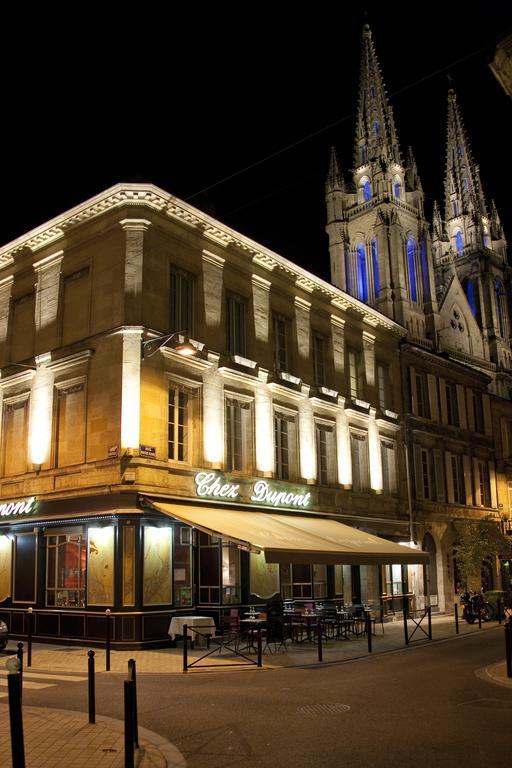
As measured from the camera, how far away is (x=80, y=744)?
25.7ft

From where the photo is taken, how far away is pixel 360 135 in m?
66.2

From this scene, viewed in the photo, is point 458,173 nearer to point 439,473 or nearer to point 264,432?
point 439,473

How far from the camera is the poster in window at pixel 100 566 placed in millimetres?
18500

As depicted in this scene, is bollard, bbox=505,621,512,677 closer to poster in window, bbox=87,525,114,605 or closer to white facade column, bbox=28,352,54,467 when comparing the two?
poster in window, bbox=87,525,114,605

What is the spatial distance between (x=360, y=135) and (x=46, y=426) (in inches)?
2091

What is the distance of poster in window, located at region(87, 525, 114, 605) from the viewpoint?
60.7 ft

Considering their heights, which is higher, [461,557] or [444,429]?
[444,429]

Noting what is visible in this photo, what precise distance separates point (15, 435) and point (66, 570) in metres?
5.03

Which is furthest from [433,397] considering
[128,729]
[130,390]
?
[128,729]

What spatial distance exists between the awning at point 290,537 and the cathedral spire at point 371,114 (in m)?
47.7

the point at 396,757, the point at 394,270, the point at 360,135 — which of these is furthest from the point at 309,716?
the point at 360,135

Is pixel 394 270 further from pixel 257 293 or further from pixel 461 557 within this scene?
pixel 257 293

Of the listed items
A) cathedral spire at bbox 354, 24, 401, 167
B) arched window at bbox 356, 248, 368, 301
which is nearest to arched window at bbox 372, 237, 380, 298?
arched window at bbox 356, 248, 368, 301

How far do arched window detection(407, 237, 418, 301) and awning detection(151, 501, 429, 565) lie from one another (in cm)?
3718
